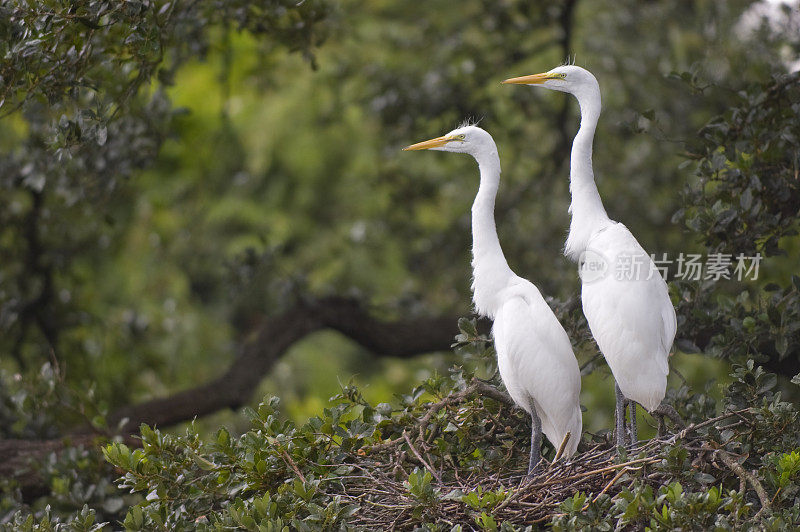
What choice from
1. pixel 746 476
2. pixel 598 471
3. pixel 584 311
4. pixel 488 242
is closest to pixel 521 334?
pixel 584 311

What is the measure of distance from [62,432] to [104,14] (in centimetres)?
214

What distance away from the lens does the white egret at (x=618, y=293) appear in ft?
9.05

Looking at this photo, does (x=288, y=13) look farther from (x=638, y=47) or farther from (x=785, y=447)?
(x=638, y=47)

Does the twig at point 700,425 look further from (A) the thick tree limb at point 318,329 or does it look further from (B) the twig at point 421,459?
(A) the thick tree limb at point 318,329

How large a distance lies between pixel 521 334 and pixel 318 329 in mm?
1572

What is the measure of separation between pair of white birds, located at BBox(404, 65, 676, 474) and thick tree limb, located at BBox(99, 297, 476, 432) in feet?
3.99

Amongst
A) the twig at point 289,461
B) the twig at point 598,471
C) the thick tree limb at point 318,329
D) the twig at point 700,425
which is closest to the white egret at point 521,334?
the twig at point 598,471

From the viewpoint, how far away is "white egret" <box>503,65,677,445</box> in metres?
2.76

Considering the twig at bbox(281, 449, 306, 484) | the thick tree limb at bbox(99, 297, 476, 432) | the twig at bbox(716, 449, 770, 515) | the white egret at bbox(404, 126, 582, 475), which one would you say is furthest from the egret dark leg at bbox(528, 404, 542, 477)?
the thick tree limb at bbox(99, 297, 476, 432)

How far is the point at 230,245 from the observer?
8055 millimetres

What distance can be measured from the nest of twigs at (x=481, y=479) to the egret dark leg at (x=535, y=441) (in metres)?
0.05

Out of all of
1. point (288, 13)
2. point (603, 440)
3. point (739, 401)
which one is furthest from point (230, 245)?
point (739, 401)
